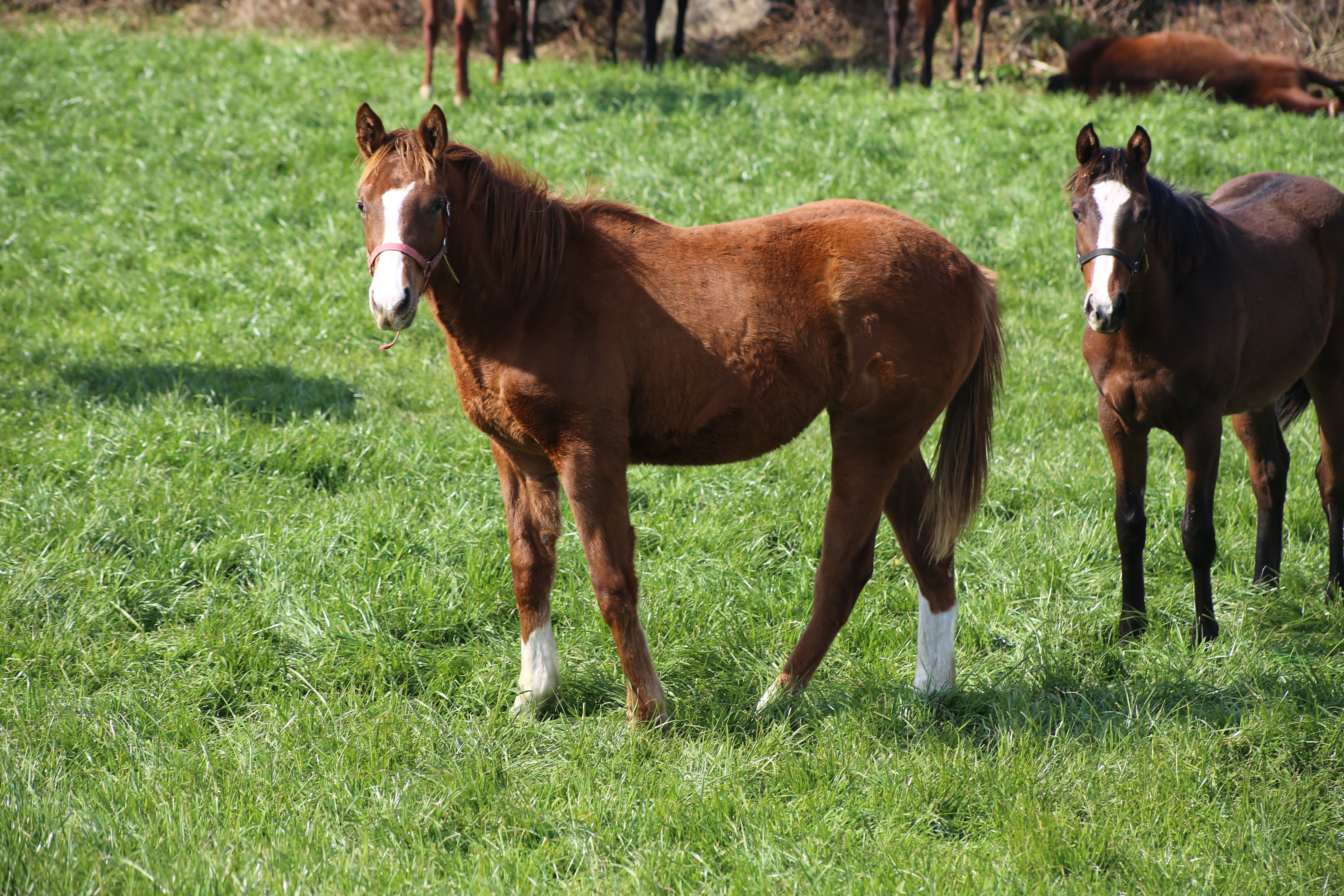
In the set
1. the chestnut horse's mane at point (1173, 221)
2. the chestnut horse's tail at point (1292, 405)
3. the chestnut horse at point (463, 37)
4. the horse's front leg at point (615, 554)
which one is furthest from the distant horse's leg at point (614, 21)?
the horse's front leg at point (615, 554)

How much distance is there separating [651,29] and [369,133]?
9.40 meters

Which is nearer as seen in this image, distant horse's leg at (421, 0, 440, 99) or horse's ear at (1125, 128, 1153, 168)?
horse's ear at (1125, 128, 1153, 168)

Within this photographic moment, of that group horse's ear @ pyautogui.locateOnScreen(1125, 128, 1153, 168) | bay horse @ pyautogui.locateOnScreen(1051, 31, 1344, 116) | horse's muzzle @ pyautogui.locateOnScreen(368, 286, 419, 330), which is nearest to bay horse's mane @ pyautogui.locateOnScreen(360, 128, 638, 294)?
horse's muzzle @ pyautogui.locateOnScreen(368, 286, 419, 330)

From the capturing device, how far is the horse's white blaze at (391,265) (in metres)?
2.74

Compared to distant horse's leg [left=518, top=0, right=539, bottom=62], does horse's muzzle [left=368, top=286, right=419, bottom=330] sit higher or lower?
lower

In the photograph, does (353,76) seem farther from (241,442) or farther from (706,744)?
(706,744)

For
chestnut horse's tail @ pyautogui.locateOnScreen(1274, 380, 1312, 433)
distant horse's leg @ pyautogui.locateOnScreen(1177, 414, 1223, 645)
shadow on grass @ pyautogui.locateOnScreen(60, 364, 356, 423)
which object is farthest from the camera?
shadow on grass @ pyautogui.locateOnScreen(60, 364, 356, 423)

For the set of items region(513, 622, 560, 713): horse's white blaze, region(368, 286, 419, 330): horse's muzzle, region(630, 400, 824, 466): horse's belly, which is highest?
region(368, 286, 419, 330): horse's muzzle

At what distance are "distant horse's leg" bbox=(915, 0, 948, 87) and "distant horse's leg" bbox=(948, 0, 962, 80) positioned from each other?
36cm

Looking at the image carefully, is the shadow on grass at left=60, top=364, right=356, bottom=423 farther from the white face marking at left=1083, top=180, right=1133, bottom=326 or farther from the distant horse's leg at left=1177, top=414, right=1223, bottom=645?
the distant horse's leg at left=1177, top=414, right=1223, bottom=645

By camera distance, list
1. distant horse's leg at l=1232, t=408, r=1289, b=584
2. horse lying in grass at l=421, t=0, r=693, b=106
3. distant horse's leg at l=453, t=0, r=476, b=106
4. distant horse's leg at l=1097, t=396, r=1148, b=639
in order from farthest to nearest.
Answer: horse lying in grass at l=421, t=0, r=693, b=106
distant horse's leg at l=453, t=0, r=476, b=106
distant horse's leg at l=1232, t=408, r=1289, b=584
distant horse's leg at l=1097, t=396, r=1148, b=639

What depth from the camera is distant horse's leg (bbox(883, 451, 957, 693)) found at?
3.54 m

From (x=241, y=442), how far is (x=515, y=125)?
18.0 ft

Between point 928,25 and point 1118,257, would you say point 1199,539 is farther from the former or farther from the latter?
point 928,25
